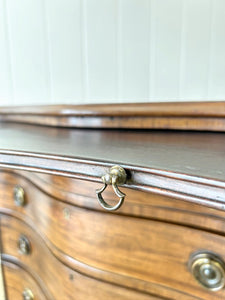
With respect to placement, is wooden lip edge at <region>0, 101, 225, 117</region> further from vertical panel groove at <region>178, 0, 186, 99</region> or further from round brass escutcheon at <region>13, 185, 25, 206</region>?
round brass escutcheon at <region>13, 185, 25, 206</region>

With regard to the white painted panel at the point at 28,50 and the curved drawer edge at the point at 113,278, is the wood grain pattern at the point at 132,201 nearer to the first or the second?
the curved drawer edge at the point at 113,278

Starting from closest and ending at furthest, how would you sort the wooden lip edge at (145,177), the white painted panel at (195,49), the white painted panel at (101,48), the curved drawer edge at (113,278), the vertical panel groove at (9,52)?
1. the wooden lip edge at (145,177)
2. the curved drawer edge at (113,278)
3. the white painted panel at (195,49)
4. the white painted panel at (101,48)
5. the vertical panel groove at (9,52)

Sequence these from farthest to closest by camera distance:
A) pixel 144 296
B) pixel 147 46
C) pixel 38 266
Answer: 1. pixel 147 46
2. pixel 38 266
3. pixel 144 296

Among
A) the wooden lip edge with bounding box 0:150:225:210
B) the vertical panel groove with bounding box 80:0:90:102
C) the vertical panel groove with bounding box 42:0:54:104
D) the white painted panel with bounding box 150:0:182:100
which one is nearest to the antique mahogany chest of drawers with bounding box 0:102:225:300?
the wooden lip edge with bounding box 0:150:225:210

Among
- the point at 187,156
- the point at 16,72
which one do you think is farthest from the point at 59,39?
the point at 187,156

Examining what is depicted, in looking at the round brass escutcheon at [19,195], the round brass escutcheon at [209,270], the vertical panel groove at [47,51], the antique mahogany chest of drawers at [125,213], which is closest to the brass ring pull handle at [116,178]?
the antique mahogany chest of drawers at [125,213]

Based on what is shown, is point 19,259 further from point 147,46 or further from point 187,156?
point 147,46

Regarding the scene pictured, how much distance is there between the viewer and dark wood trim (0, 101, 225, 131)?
1.59 feet

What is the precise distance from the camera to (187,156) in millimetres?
292

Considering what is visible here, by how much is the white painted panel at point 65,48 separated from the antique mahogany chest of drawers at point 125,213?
1.06 ft

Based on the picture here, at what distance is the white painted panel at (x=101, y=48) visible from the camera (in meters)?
0.68

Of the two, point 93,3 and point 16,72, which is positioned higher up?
point 93,3

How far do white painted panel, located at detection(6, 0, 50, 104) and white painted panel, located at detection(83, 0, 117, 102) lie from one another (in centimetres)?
17

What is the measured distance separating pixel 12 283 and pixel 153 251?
1.44 ft
